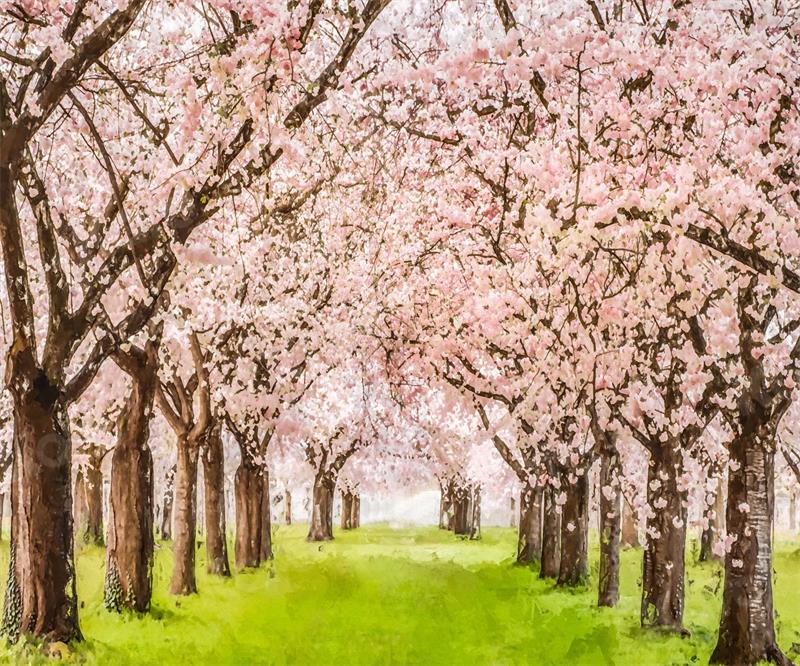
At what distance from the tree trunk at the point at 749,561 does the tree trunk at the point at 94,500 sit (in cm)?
2961

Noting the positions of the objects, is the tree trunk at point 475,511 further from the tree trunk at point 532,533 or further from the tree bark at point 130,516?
the tree bark at point 130,516

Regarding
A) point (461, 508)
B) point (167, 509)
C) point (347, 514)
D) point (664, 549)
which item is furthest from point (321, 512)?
point (664, 549)

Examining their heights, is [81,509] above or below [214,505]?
below

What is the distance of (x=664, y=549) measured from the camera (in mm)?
19422

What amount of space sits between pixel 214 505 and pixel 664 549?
42.5ft

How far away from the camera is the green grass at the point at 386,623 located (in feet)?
51.3

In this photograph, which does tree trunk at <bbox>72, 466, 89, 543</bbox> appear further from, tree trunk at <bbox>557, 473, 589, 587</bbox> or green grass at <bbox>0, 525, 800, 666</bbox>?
tree trunk at <bbox>557, 473, 589, 587</bbox>

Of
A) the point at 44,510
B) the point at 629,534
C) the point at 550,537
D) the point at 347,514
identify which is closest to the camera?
the point at 44,510

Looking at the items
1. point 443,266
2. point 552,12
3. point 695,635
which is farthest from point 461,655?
point 443,266

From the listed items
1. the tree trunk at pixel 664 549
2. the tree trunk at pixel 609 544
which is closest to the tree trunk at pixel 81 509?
the tree trunk at pixel 609 544

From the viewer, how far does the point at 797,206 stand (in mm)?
14281

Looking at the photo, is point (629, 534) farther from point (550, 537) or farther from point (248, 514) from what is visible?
point (248, 514)

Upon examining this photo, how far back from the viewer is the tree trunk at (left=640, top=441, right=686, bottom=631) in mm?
19234

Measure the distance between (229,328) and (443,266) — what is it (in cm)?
642
